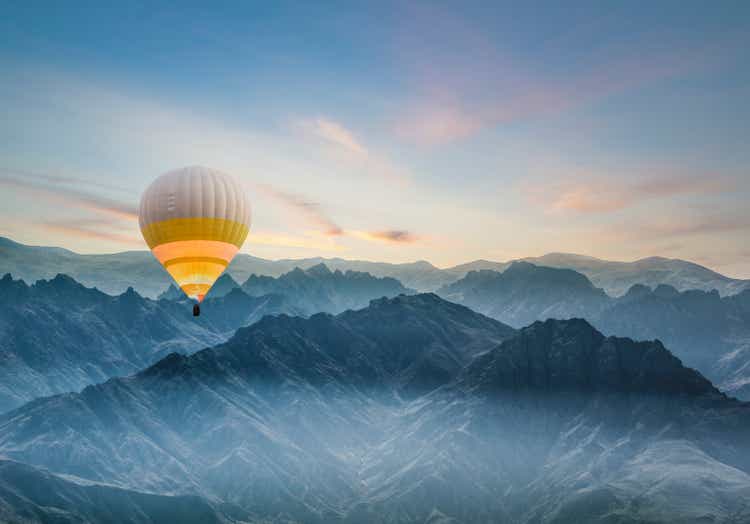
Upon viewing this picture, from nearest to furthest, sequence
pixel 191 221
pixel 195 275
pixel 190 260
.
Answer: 1. pixel 191 221
2. pixel 190 260
3. pixel 195 275

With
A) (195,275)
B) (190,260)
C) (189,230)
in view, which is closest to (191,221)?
(189,230)

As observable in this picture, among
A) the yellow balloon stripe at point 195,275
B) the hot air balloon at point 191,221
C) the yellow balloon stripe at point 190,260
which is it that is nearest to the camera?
the hot air balloon at point 191,221

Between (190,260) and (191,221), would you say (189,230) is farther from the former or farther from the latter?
(190,260)

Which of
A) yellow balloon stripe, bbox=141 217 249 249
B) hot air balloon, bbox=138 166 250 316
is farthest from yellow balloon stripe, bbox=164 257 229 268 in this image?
yellow balloon stripe, bbox=141 217 249 249

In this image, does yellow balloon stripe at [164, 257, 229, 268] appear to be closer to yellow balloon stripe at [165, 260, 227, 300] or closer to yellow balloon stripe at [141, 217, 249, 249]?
yellow balloon stripe at [165, 260, 227, 300]

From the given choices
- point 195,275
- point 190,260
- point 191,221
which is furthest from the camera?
point 195,275

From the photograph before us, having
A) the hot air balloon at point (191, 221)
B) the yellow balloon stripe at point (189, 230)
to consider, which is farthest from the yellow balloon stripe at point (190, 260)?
the yellow balloon stripe at point (189, 230)

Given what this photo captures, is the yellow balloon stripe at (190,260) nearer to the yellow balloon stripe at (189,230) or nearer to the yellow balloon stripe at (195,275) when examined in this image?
the yellow balloon stripe at (195,275)
